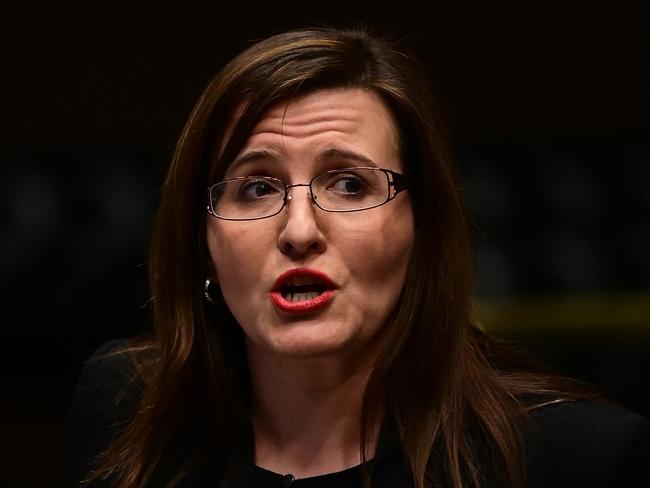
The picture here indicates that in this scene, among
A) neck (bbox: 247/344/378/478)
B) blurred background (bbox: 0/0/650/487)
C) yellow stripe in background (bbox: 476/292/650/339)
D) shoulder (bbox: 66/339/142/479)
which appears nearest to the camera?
A: neck (bbox: 247/344/378/478)

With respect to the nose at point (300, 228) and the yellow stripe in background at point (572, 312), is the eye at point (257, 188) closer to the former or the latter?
the nose at point (300, 228)

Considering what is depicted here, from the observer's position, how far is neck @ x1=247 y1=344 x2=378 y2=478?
1814 millimetres

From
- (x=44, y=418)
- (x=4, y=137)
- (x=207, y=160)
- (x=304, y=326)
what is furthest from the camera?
(x=4, y=137)

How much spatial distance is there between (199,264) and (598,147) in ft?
6.37

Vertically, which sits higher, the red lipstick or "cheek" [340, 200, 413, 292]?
"cheek" [340, 200, 413, 292]

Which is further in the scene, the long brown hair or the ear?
the ear

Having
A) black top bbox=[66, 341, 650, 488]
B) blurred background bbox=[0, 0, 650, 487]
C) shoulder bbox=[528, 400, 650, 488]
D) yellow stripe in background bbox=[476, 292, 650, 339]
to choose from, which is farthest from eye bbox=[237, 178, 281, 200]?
yellow stripe in background bbox=[476, 292, 650, 339]

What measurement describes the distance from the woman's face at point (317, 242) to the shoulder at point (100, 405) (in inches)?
14.5

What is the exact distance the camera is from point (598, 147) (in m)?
3.55

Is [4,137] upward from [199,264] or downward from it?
upward

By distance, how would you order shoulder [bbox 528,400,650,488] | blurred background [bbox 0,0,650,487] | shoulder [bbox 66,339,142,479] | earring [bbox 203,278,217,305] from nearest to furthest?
shoulder [bbox 528,400,650,488]
earring [bbox 203,278,217,305]
shoulder [bbox 66,339,142,479]
blurred background [bbox 0,0,650,487]

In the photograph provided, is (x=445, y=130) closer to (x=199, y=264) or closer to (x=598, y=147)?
(x=199, y=264)

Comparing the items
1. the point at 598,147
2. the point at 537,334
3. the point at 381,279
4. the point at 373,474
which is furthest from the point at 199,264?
the point at 598,147

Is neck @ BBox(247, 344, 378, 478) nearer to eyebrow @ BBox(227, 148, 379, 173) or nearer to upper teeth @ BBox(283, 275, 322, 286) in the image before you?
upper teeth @ BBox(283, 275, 322, 286)
